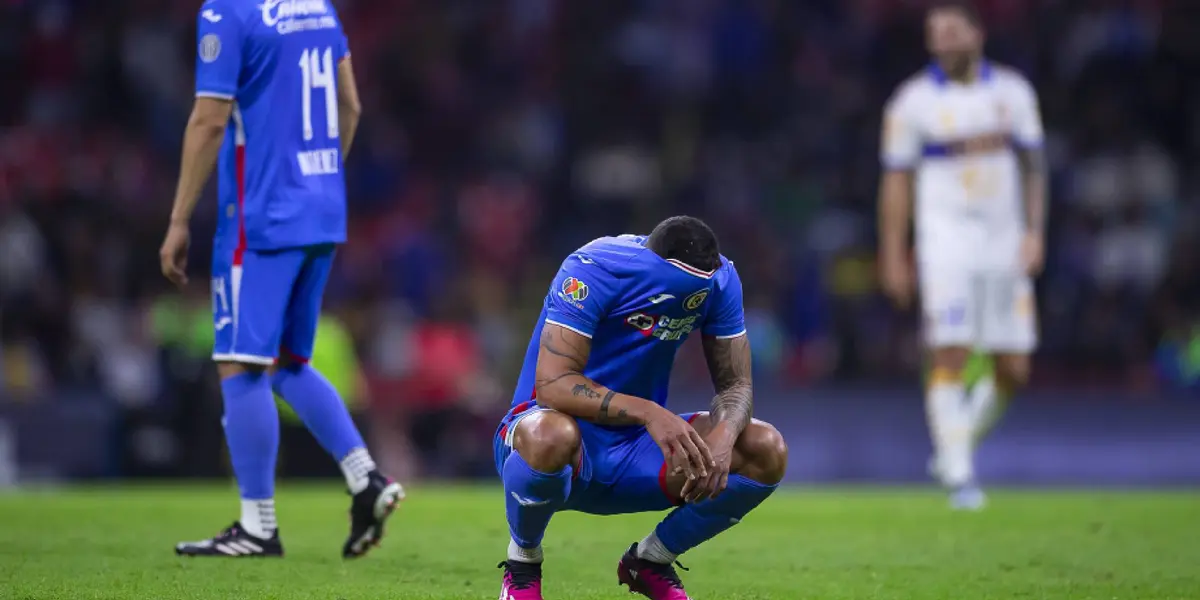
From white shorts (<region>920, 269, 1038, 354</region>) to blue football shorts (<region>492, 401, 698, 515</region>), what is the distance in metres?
5.06

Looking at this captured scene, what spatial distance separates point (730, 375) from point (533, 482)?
2.67 feet

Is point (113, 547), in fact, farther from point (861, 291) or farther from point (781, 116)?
point (781, 116)

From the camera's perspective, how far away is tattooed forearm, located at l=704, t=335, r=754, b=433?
18.0 feet

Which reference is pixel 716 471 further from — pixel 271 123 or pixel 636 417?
pixel 271 123

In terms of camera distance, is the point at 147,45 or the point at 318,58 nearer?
the point at 318,58

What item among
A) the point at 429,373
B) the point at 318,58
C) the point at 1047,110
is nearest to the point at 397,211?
the point at 429,373

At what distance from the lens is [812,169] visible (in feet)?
61.8

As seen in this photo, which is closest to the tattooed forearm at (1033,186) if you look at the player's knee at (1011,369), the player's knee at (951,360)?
the player's knee at (1011,369)

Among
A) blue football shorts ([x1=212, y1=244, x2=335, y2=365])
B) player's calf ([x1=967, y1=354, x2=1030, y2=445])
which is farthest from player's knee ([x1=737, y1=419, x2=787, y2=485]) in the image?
player's calf ([x1=967, y1=354, x2=1030, y2=445])

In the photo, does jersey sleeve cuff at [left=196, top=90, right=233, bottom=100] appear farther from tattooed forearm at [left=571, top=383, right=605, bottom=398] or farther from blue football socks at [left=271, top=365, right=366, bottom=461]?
tattooed forearm at [left=571, top=383, right=605, bottom=398]

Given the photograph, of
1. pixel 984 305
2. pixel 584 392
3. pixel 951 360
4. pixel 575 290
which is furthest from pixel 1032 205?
pixel 584 392

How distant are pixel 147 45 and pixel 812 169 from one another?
7.81 metres

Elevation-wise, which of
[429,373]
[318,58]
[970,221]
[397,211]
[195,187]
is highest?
[318,58]

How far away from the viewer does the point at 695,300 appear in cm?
550
